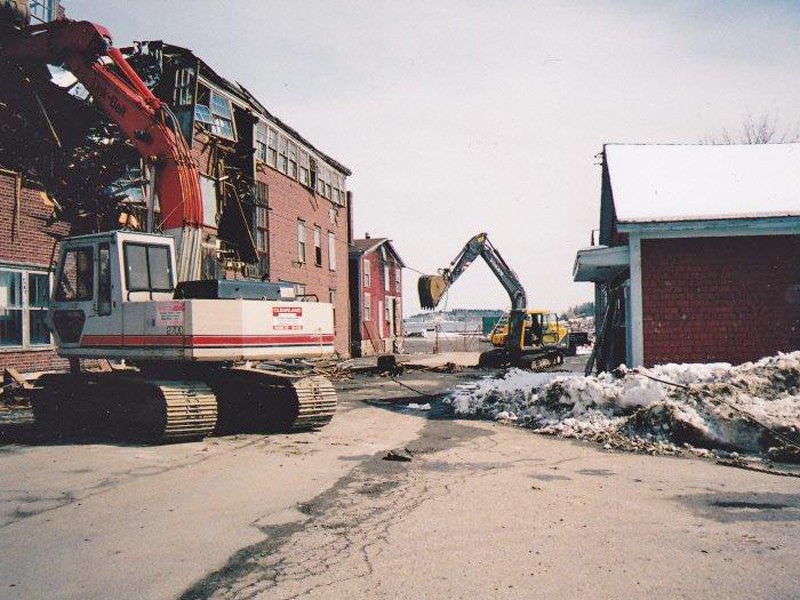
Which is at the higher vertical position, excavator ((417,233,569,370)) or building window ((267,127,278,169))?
building window ((267,127,278,169))

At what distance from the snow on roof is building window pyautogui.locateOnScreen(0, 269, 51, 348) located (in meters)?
13.6

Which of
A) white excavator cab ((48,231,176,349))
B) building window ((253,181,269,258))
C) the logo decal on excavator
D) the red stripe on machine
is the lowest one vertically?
the red stripe on machine

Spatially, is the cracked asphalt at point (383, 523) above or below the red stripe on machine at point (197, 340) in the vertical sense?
below

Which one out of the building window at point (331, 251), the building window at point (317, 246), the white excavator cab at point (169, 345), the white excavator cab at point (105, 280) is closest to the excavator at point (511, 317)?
the building window at point (317, 246)

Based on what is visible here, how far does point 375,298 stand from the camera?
39938 millimetres

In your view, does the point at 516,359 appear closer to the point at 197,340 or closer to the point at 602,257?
the point at 602,257

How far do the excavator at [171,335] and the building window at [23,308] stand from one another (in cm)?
464

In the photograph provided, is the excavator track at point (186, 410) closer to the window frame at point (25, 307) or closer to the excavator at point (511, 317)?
the window frame at point (25, 307)

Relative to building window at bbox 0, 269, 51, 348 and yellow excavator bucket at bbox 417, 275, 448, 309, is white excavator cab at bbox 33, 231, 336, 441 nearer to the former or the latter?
building window at bbox 0, 269, 51, 348

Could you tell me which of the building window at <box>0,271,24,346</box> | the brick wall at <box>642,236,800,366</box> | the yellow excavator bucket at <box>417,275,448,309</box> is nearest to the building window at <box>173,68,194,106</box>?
the building window at <box>0,271,24,346</box>

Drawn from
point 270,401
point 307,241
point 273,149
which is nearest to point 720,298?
point 270,401

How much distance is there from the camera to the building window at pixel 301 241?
28484 millimetres

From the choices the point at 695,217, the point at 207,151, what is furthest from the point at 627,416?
the point at 207,151

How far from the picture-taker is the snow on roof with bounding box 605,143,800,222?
13.7 meters
